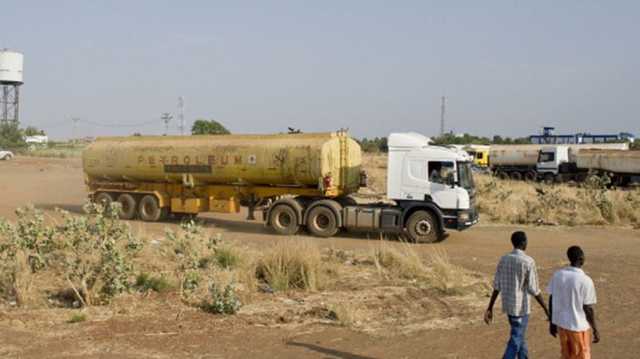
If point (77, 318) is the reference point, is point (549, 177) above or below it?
above

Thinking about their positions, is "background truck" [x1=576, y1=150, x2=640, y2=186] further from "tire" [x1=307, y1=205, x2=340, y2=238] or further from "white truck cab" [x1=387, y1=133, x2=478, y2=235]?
"tire" [x1=307, y1=205, x2=340, y2=238]

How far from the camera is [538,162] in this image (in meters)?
46.6

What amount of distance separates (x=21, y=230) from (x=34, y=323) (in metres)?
2.85

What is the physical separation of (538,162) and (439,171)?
31753 millimetres

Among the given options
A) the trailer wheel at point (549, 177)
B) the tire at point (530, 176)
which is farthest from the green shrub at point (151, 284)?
the tire at point (530, 176)

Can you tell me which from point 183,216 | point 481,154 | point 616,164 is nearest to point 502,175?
point 481,154

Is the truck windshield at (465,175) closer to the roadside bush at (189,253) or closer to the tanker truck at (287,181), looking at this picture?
the tanker truck at (287,181)

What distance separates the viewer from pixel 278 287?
11.0m

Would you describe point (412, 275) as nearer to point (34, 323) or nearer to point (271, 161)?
point (34, 323)

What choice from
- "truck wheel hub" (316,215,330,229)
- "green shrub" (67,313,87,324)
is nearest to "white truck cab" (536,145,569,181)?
"truck wheel hub" (316,215,330,229)

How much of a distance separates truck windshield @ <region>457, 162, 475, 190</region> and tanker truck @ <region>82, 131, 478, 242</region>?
3cm

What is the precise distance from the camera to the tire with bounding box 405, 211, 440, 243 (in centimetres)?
1762

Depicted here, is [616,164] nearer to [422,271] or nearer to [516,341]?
[422,271]

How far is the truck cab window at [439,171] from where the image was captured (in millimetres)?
17391
